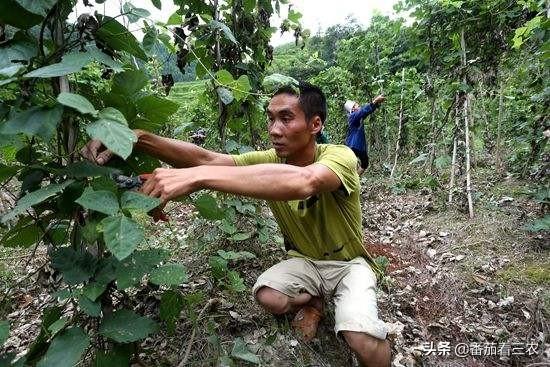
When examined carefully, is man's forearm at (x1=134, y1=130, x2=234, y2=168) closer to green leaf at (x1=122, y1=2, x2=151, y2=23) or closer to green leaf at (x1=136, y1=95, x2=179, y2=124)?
green leaf at (x1=136, y1=95, x2=179, y2=124)

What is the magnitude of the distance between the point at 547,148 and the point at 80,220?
4.16 m

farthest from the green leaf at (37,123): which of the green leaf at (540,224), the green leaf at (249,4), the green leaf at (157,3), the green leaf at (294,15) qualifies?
the green leaf at (540,224)

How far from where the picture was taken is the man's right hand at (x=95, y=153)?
1582mm

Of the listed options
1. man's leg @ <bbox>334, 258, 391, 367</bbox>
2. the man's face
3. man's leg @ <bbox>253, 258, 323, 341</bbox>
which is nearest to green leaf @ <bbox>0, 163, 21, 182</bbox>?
the man's face

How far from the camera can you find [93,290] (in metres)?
1.30

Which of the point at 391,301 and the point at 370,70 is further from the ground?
the point at 370,70

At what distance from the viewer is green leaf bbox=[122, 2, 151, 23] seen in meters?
1.51

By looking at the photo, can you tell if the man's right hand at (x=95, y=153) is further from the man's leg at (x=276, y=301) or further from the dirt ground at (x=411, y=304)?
the man's leg at (x=276, y=301)

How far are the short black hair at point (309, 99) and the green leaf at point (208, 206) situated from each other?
3.83 feet

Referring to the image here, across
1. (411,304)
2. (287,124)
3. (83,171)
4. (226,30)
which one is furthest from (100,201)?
(411,304)

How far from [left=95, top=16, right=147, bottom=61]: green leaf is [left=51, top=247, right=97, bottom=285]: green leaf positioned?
75 centimetres

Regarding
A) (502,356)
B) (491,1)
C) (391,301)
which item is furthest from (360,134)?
(502,356)

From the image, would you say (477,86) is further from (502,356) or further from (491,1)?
(502,356)

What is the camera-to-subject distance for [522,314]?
9.84 ft
